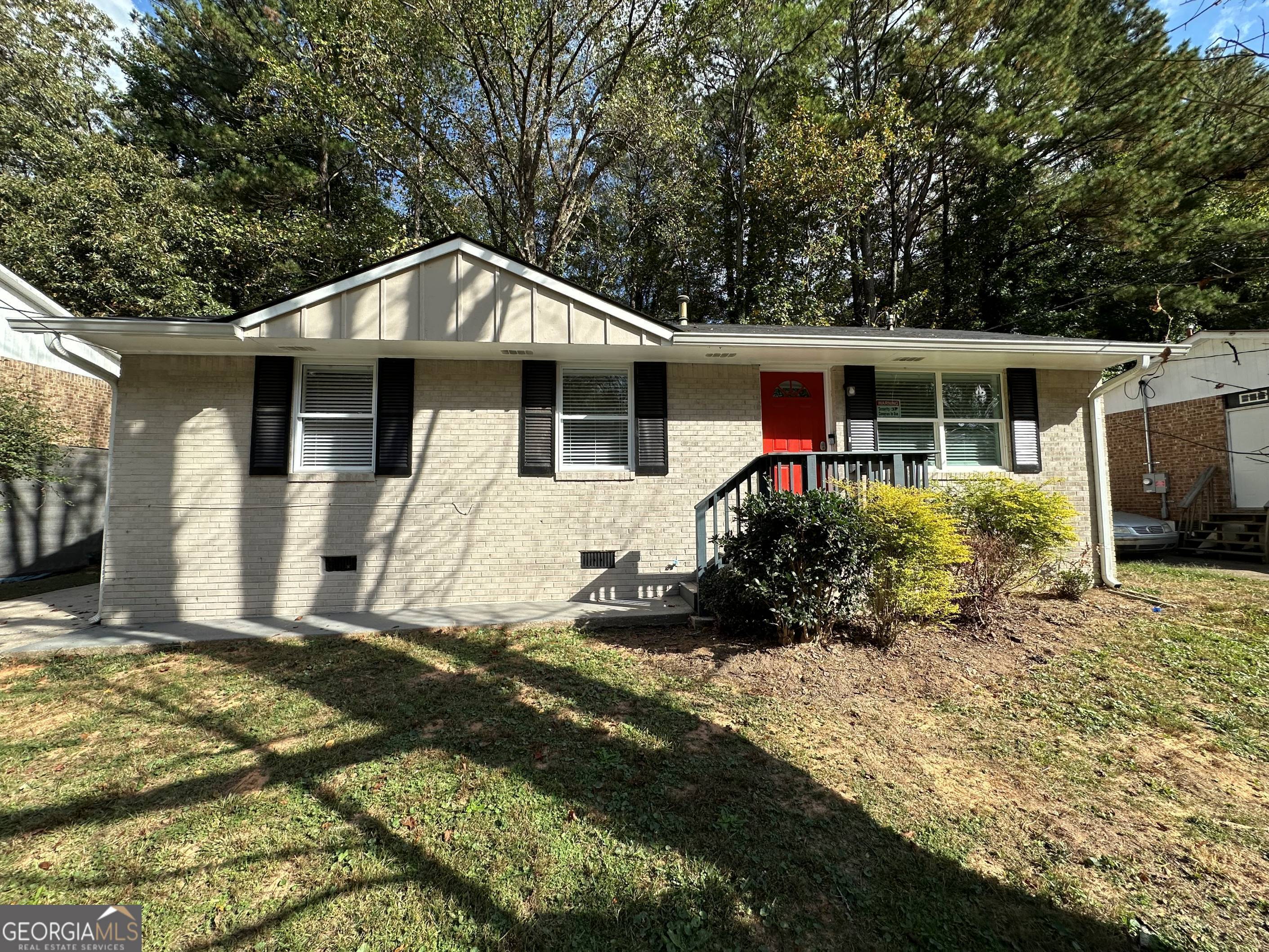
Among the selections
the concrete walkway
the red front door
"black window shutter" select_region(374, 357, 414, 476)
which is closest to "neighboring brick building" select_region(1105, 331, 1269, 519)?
the red front door

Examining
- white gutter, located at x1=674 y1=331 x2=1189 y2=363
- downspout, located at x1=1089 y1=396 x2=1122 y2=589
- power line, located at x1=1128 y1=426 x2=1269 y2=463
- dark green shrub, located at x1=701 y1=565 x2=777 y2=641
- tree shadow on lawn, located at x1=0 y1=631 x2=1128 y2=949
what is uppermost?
white gutter, located at x1=674 y1=331 x2=1189 y2=363

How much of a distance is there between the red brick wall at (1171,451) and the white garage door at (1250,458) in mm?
171

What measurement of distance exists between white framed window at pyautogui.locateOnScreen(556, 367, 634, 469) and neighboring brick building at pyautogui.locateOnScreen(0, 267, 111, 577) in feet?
25.3

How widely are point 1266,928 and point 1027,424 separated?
6532 millimetres

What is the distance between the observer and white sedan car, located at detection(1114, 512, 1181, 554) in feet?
32.3

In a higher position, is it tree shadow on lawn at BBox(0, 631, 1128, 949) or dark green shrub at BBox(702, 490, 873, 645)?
dark green shrub at BBox(702, 490, 873, 645)

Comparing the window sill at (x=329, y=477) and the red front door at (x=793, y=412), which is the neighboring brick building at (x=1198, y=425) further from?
the window sill at (x=329, y=477)

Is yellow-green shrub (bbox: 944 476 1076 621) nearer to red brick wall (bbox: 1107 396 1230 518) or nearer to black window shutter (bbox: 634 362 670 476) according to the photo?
black window shutter (bbox: 634 362 670 476)

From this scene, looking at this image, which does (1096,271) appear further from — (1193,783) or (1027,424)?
(1193,783)

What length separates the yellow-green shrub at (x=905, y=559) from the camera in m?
4.29

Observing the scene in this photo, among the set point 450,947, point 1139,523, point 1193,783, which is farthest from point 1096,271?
point 450,947

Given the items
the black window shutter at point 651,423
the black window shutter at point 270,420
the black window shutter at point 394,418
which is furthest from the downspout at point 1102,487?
the black window shutter at point 270,420

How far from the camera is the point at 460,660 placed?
4406 mm

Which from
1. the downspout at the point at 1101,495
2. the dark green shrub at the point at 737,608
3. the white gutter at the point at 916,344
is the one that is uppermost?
the white gutter at the point at 916,344
